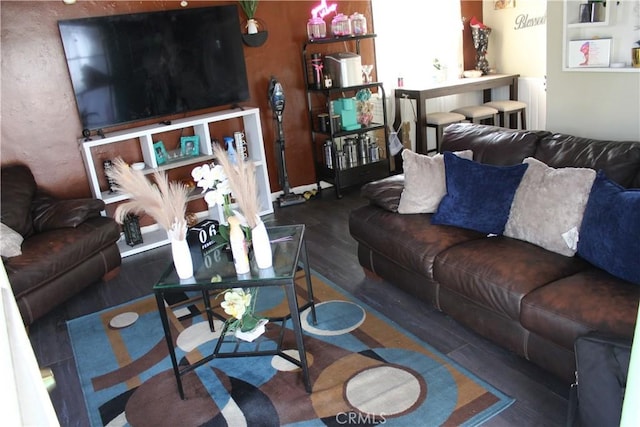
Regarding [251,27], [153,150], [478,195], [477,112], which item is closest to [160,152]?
[153,150]

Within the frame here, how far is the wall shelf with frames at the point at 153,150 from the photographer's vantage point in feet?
A: 13.3

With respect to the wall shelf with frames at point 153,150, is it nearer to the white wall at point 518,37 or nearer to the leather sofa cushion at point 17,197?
the leather sofa cushion at point 17,197

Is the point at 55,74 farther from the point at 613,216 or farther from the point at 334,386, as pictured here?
the point at 613,216

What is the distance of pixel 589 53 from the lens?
3.06m

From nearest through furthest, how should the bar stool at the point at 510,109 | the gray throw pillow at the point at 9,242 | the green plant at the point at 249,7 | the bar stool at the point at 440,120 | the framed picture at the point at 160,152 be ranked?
the gray throw pillow at the point at 9,242 → the framed picture at the point at 160,152 → the green plant at the point at 249,7 → the bar stool at the point at 440,120 → the bar stool at the point at 510,109

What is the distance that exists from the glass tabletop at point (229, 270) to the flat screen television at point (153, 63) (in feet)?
6.73

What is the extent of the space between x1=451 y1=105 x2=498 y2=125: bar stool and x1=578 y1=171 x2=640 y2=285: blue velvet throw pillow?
300 cm

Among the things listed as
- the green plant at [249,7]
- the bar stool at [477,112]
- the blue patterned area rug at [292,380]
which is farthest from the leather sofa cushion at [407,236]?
the bar stool at [477,112]

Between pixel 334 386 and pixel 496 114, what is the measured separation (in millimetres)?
3951

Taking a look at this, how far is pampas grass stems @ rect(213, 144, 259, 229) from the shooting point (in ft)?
7.22

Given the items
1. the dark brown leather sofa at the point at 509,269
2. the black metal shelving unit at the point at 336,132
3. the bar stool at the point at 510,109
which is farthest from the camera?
the bar stool at the point at 510,109

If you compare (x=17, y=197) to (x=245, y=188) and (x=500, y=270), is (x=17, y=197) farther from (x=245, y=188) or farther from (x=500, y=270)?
(x=500, y=270)

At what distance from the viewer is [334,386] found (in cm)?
226

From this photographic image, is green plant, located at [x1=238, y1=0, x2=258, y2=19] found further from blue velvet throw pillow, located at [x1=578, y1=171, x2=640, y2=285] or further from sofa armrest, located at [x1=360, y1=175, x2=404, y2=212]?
blue velvet throw pillow, located at [x1=578, y1=171, x2=640, y2=285]
